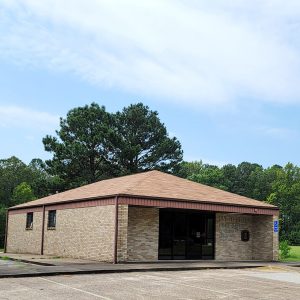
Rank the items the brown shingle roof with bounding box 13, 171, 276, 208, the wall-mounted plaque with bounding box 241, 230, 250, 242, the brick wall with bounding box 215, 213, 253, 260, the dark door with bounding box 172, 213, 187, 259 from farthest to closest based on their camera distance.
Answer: the wall-mounted plaque with bounding box 241, 230, 250, 242
the brick wall with bounding box 215, 213, 253, 260
the dark door with bounding box 172, 213, 187, 259
the brown shingle roof with bounding box 13, 171, 276, 208

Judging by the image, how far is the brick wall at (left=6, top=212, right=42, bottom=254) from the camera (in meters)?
29.2

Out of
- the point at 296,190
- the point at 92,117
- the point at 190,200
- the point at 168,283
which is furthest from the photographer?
the point at 296,190

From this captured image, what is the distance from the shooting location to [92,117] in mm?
56000

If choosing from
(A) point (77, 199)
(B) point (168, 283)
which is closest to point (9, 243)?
(A) point (77, 199)

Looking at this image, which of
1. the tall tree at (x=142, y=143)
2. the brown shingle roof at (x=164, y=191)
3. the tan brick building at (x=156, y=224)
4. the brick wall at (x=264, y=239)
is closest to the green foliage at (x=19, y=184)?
the tall tree at (x=142, y=143)

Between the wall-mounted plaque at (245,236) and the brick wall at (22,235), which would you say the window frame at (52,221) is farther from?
the wall-mounted plaque at (245,236)

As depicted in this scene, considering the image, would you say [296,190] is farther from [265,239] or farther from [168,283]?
[168,283]

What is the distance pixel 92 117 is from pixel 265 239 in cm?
3409

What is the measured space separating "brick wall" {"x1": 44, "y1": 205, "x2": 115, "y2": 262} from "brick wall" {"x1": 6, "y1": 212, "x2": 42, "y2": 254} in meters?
1.56

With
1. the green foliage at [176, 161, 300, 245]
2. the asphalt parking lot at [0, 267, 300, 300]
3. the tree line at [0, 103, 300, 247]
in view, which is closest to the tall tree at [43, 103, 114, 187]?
the tree line at [0, 103, 300, 247]

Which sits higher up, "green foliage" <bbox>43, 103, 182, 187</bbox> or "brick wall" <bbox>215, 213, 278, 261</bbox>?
"green foliage" <bbox>43, 103, 182, 187</bbox>

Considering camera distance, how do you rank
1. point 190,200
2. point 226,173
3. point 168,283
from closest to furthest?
point 168,283 < point 190,200 < point 226,173

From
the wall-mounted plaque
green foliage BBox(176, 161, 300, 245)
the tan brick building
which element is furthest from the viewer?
green foliage BBox(176, 161, 300, 245)

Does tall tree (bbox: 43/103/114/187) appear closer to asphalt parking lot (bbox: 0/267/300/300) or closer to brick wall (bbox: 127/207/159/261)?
brick wall (bbox: 127/207/159/261)
